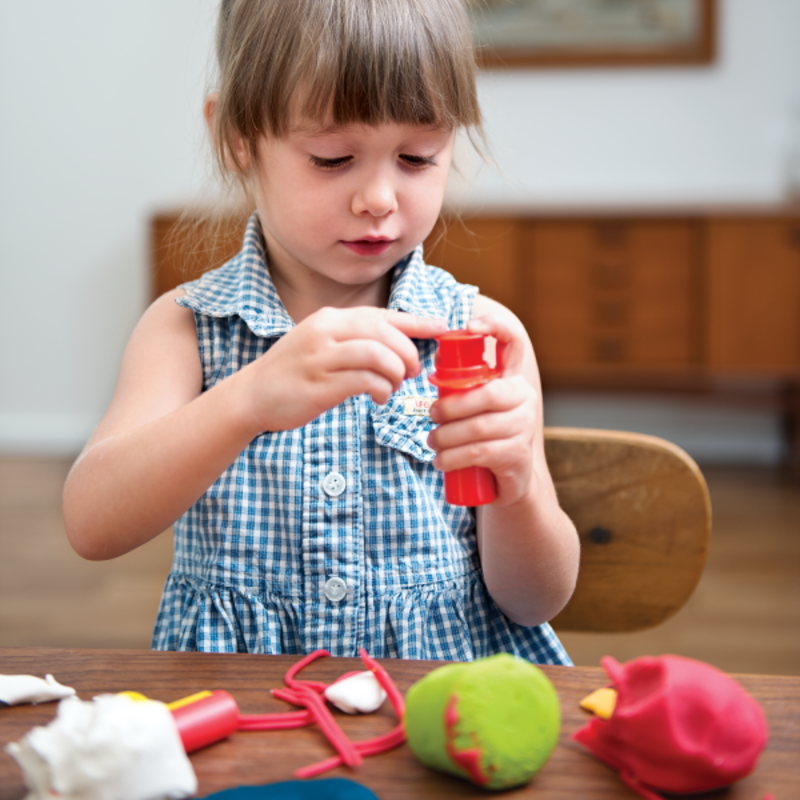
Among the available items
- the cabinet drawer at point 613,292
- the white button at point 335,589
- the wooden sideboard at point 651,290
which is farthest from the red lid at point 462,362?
the cabinet drawer at point 613,292

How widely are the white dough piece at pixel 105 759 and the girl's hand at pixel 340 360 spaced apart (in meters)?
0.21

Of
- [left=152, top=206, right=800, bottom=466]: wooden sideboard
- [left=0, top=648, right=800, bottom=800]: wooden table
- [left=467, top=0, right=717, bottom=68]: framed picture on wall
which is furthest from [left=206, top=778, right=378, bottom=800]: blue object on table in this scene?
[left=467, top=0, right=717, bottom=68]: framed picture on wall

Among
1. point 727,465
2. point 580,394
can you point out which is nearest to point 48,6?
point 580,394

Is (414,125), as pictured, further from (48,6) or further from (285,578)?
(48,6)

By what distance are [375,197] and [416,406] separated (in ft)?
0.64

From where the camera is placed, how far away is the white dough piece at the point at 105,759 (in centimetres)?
39

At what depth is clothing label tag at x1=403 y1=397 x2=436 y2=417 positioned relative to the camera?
81cm

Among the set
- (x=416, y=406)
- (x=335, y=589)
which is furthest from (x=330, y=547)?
(x=416, y=406)

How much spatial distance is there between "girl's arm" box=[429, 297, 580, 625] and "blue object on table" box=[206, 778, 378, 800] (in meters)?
0.19

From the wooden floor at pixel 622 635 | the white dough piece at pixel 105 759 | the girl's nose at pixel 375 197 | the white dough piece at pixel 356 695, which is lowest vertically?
the wooden floor at pixel 622 635

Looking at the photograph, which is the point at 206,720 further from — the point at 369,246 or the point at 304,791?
the point at 369,246

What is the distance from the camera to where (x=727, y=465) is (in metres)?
3.26

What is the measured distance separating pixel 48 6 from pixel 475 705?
11.9ft

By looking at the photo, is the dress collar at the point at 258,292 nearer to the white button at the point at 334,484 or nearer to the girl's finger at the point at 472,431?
the white button at the point at 334,484
